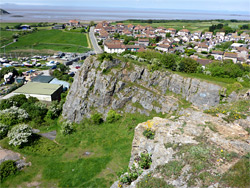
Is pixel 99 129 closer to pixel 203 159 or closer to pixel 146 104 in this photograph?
pixel 146 104

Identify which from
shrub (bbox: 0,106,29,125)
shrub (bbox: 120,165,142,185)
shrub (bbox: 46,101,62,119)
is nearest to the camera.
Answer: shrub (bbox: 120,165,142,185)

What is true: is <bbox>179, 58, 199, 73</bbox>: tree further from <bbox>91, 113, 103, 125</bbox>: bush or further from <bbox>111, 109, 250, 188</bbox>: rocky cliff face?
<bbox>111, 109, 250, 188</bbox>: rocky cliff face

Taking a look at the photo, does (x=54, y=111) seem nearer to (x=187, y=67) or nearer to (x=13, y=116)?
(x=13, y=116)

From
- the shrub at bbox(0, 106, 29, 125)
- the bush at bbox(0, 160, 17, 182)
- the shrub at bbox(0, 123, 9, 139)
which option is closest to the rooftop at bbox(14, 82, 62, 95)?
the shrub at bbox(0, 106, 29, 125)

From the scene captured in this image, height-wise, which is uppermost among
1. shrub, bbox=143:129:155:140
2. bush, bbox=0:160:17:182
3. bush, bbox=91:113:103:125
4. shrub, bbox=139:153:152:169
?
shrub, bbox=143:129:155:140

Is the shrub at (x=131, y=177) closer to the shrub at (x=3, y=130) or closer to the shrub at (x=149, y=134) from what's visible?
the shrub at (x=149, y=134)

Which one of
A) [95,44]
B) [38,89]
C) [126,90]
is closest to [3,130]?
[38,89]
